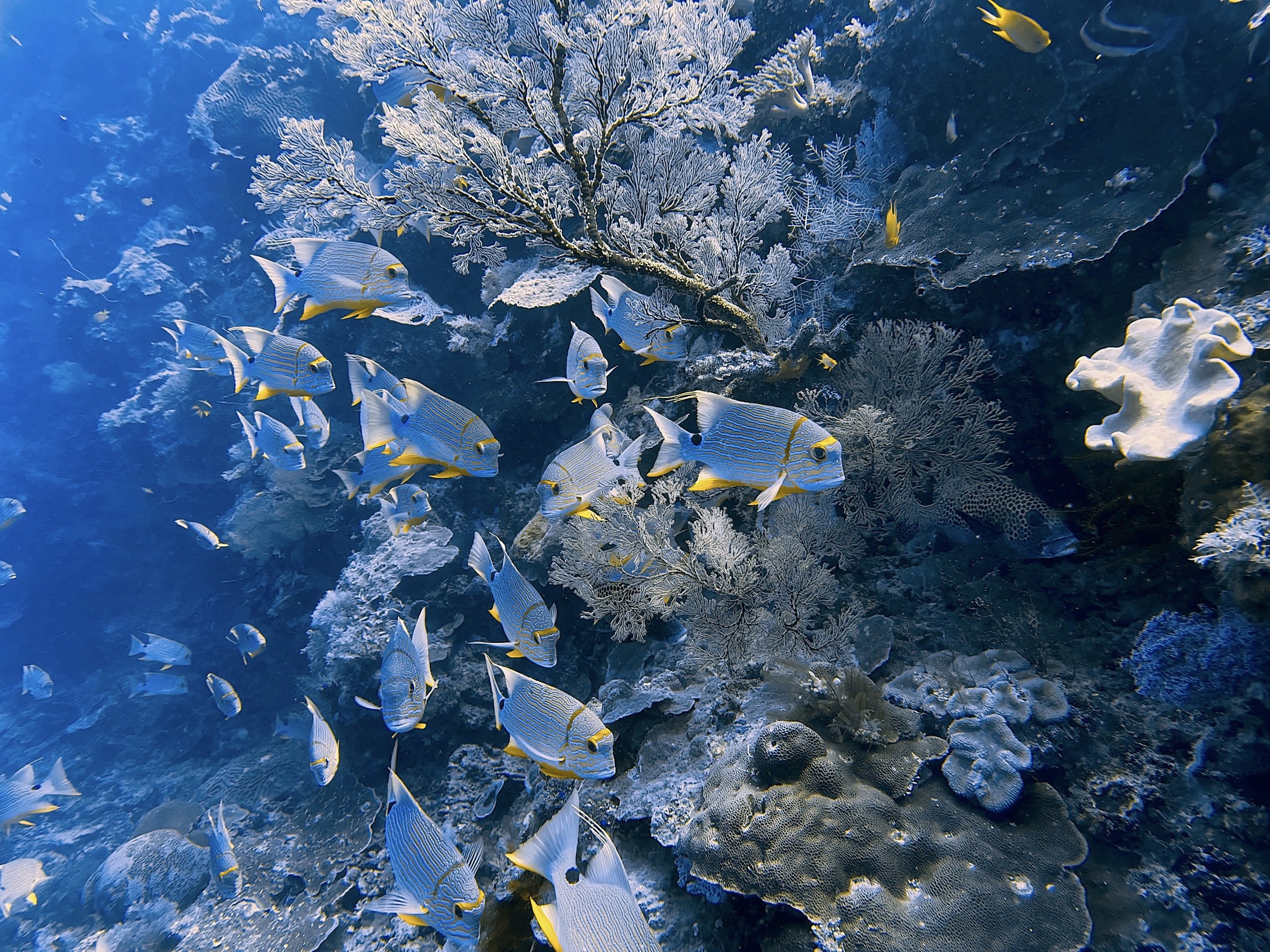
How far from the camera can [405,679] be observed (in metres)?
3.03

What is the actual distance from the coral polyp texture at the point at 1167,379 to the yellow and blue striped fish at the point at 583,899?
251 cm

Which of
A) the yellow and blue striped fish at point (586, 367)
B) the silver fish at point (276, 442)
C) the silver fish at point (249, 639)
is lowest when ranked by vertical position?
the silver fish at point (249, 639)

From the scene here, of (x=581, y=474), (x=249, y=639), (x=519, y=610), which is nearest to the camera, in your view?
(x=581, y=474)

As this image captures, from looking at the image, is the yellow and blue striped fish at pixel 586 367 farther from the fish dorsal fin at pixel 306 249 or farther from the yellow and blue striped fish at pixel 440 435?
the fish dorsal fin at pixel 306 249

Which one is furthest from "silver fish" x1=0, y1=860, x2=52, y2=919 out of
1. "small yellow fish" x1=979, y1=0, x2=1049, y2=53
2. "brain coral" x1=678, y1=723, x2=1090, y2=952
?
"small yellow fish" x1=979, y1=0, x2=1049, y2=53

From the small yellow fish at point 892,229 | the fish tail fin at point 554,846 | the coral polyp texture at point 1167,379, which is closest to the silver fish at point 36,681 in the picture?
the fish tail fin at point 554,846

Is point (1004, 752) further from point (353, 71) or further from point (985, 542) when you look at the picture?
point (353, 71)

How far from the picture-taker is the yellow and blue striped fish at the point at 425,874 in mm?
2172

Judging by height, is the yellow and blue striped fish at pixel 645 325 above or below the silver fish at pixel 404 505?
above

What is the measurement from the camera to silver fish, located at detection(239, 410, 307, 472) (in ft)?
18.0

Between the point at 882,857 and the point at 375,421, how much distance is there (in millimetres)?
3452

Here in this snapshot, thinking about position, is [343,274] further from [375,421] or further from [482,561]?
[482,561]

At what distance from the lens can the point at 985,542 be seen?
321cm

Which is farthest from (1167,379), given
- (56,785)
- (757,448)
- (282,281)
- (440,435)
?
(56,785)
